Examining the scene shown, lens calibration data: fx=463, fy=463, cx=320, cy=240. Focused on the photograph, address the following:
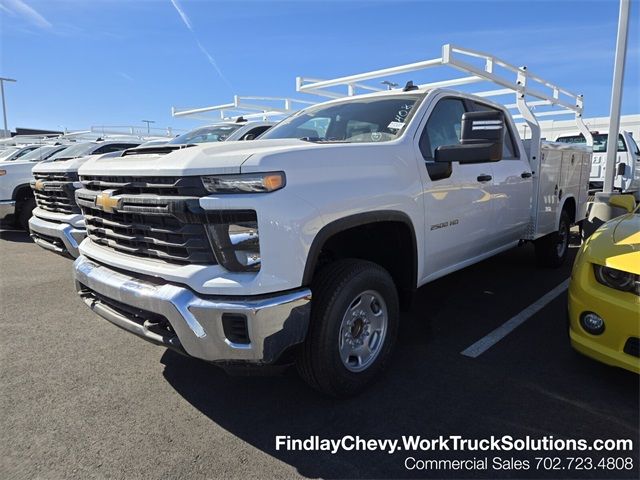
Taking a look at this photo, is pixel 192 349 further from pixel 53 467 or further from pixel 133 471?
pixel 53 467

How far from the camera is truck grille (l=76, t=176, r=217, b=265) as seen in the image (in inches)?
94.6

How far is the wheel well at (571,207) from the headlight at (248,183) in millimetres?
5184

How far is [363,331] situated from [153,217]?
1492 millimetres

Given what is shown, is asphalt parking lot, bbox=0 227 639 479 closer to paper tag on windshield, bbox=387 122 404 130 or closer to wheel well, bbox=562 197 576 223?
paper tag on windshield, bbox=387 122 404 130

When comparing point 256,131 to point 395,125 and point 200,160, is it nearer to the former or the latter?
point 395,125

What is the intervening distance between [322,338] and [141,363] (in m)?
1.69

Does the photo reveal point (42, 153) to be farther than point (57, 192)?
Yes

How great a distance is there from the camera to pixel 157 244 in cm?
261

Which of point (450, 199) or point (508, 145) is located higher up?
point (508, 145)

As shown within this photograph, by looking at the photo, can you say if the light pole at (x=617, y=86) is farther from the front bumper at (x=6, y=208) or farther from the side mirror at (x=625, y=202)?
the front bumper at (x=6, y=208)

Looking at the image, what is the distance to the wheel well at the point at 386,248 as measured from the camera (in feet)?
10.4

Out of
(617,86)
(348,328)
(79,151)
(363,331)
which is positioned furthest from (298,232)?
(79,151)

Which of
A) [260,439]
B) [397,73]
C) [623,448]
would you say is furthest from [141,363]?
[397,73]

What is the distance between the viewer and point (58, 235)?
17.2ft
